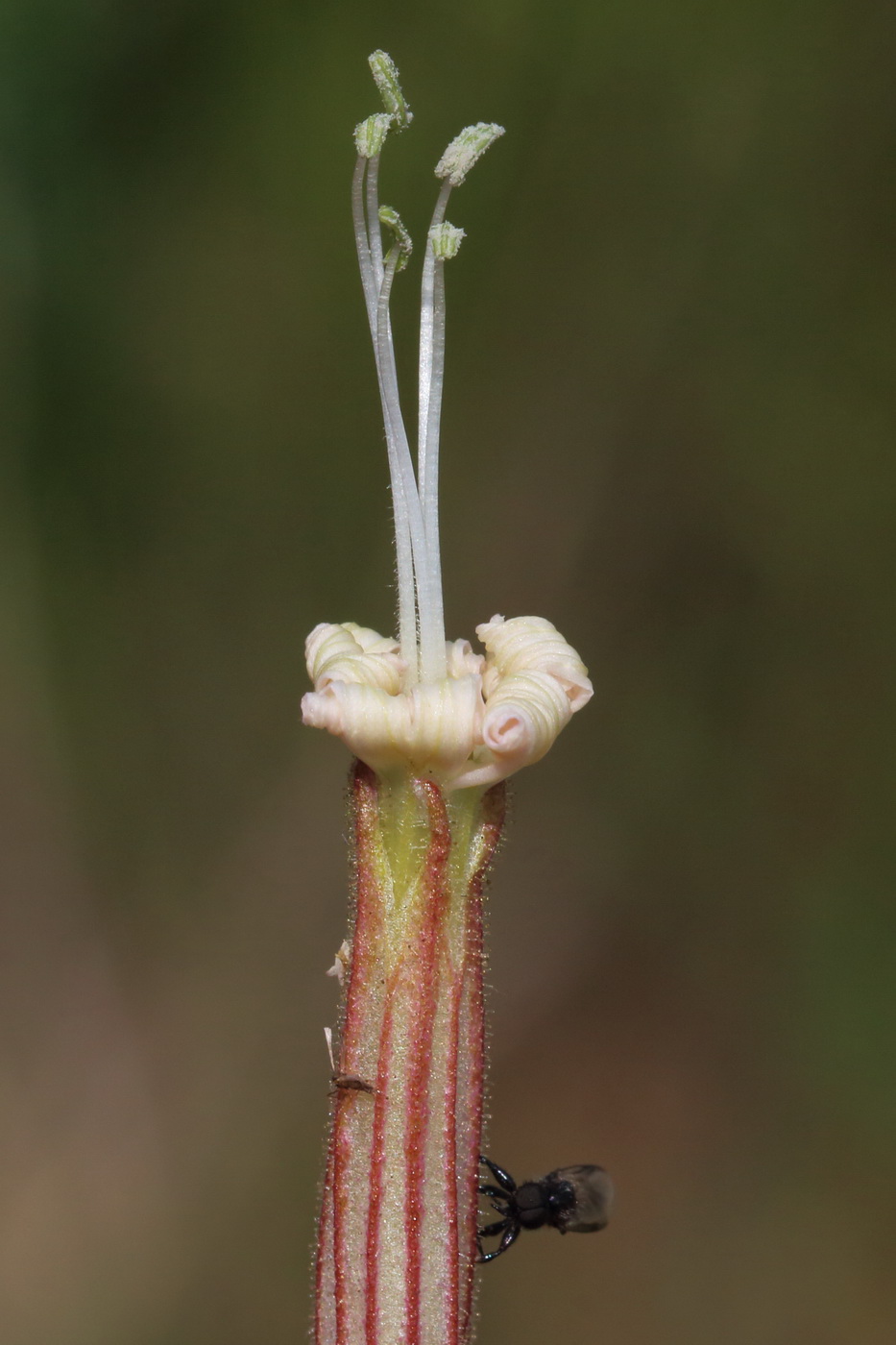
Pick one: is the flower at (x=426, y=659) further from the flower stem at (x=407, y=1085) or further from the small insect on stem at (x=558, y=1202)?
the small insect on stem at (x=558, y=1202)

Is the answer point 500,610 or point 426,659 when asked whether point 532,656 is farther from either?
point 500,610

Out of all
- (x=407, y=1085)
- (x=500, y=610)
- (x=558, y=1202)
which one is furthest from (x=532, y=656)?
(x=500, y=610)

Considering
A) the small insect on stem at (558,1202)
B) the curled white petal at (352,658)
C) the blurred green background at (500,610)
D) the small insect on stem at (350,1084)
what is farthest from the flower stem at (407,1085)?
the blurred green background at (500,610)

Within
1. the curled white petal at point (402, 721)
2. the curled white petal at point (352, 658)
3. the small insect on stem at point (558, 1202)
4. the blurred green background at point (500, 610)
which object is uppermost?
the blurred green background at point (500, 610)

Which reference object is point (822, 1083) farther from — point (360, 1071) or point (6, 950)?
point (360, 1071)

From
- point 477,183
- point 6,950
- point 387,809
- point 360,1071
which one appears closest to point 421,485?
point 387,809

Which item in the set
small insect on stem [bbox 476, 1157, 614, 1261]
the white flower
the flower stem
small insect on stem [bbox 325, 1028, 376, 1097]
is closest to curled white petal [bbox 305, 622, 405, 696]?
Answer: the white flower
